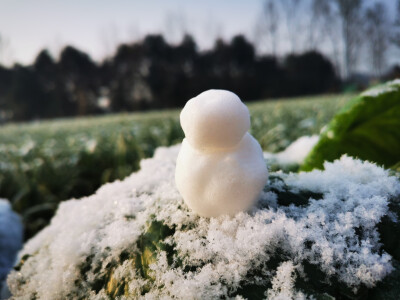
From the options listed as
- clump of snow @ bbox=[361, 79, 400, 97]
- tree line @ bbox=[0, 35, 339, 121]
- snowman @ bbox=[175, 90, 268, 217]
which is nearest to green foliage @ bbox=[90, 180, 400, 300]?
snowman @ bbox=[175, 90, 268, 217]

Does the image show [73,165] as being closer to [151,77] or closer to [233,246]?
[233,246]

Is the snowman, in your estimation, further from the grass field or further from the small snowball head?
the grass field

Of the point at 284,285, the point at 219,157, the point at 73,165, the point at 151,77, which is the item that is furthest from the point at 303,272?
the point at 151,77

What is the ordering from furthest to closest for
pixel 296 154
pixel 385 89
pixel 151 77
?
pixel 151 77 < pixel 296 154 < pixel 385 89

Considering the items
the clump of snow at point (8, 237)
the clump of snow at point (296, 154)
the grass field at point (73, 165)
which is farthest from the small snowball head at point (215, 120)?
the grass field at point (73, 165)

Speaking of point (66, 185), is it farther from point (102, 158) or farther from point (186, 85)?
point (186, 85)

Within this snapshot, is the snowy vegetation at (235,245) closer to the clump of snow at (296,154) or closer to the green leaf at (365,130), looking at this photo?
the green leaf at (365,130)
